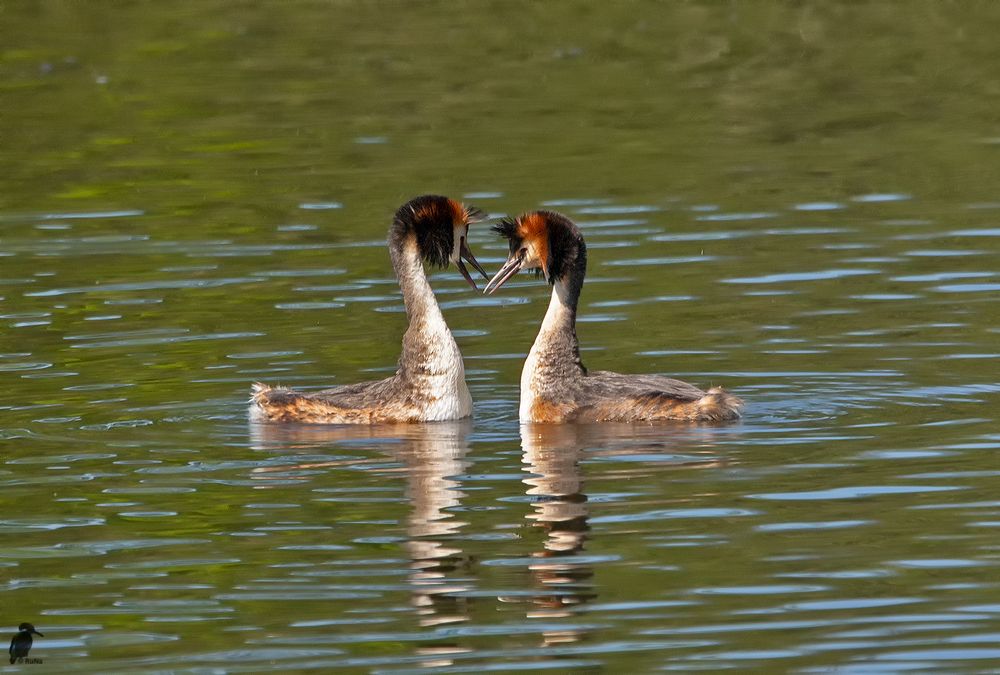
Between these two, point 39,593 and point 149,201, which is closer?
point 39,593

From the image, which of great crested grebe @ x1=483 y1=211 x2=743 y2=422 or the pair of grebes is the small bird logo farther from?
great crested grebe @ x1=483 y1=211 x2=743 y2=422

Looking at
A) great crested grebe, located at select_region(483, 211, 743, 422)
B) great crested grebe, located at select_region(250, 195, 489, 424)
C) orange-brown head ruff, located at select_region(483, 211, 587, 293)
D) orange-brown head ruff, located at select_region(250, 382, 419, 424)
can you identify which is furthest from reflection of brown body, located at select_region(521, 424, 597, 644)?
orange-brown head ruff, located at select_region(483, 211, 587, 293)

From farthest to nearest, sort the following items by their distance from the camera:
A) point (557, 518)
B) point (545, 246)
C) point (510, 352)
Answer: point (510, 352)
point (545, 246)
point (557, 518)

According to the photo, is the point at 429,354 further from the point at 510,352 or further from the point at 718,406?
the point at 718,406

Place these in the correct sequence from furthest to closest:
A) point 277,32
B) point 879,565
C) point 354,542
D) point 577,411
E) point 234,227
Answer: point 277,32
point 234,227
point 577,411
point 354,542
point 879,565

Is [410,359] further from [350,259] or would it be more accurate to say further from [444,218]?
[350,259]

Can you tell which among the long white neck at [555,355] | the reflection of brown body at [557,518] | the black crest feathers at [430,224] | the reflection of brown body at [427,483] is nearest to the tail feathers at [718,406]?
the reflection of brown body at [557,518]

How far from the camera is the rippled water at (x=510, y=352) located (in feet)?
32.6

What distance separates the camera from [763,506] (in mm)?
11688

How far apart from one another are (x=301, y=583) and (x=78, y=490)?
263cm

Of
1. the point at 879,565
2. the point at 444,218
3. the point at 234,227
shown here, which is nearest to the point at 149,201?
the point at 234,227

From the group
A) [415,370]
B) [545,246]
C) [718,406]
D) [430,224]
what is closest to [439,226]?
[430,224]

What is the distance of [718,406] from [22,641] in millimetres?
5538

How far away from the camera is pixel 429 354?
14.8 metres
